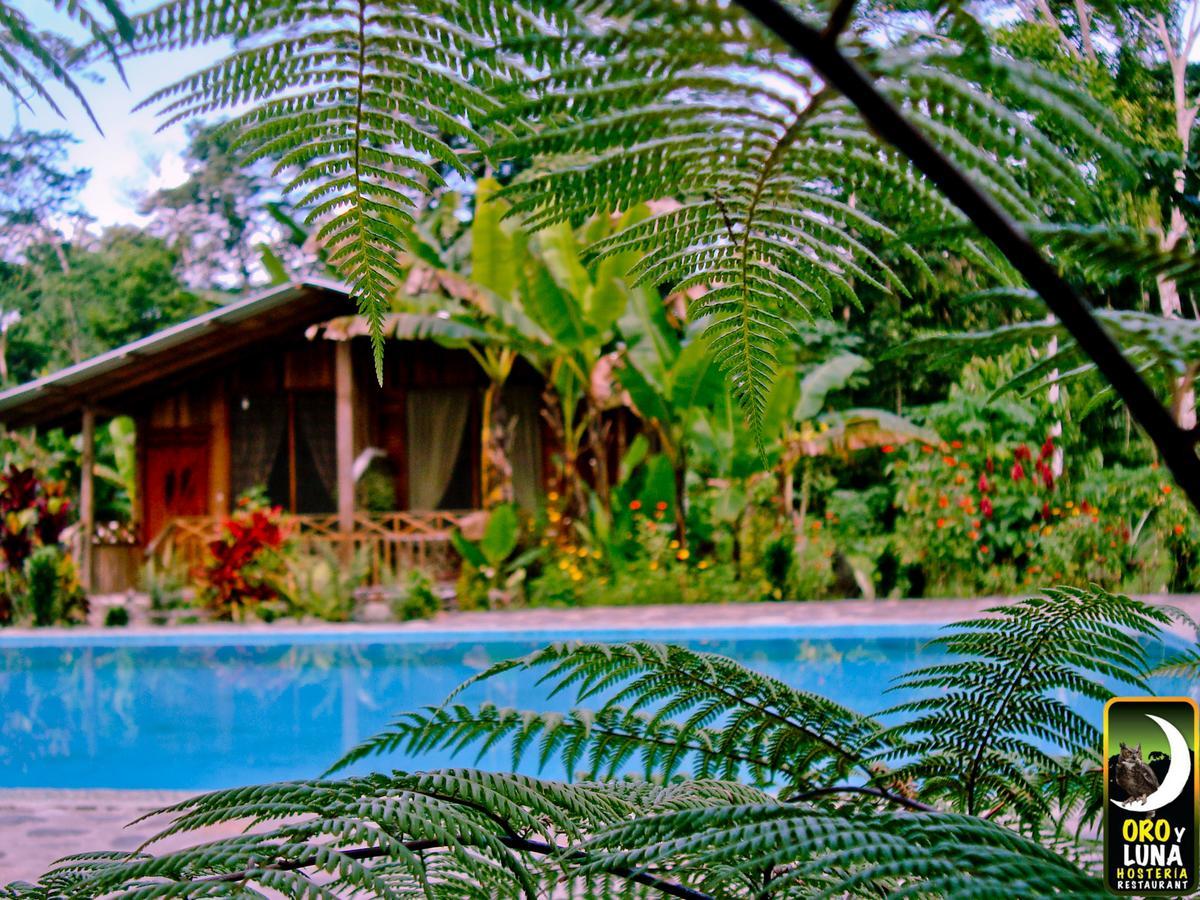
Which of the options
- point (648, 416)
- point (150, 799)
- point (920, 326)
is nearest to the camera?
point (150, 799)

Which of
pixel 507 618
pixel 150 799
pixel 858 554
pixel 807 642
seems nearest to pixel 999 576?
pixel 858 554

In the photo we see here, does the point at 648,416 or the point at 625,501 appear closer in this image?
the point at 648,416

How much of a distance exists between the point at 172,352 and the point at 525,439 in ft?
14.3

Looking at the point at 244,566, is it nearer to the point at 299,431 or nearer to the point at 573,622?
the point at 299,431

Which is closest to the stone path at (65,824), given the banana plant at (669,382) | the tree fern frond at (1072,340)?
the tree fern frond at (1072,340)

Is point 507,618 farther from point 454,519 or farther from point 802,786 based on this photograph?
point 802,786

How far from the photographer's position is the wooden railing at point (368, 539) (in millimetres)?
11195

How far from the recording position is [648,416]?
33.5ft

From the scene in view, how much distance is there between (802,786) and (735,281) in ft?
1.90

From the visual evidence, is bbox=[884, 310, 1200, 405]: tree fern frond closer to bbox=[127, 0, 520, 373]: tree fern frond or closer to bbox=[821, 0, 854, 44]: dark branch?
bbox=[821, 0, 854, 44]: dark branch

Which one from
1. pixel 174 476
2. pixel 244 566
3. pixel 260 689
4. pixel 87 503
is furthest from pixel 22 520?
pixel 260 689

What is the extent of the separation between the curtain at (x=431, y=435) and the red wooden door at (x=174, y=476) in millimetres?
2690

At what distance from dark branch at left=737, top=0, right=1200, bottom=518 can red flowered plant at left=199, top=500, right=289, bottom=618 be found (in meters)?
10.1

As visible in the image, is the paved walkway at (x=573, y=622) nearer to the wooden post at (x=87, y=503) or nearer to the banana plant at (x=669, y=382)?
the banana plant at (x=669, y=382)
